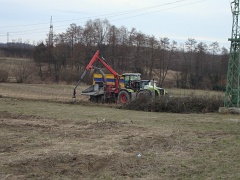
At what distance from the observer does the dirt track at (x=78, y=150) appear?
21.5 ft

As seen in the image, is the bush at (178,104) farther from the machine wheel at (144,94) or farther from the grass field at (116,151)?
the grass field at (116,151)

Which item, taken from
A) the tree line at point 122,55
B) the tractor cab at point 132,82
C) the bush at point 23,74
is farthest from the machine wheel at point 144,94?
the tree line at point 122,55

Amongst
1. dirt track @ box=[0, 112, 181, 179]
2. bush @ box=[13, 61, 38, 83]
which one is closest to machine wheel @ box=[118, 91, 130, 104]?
dirt track @ box=[0, 112, 181, 179]

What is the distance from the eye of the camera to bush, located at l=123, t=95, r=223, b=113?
844 inches

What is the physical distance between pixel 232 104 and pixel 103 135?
41.6 feet

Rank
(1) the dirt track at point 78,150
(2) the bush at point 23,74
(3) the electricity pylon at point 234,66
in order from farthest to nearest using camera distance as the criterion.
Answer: (2) the bush at point 23,74
(3) the electricity pylon at point 234,66
(1) the dirt track at point 78,150

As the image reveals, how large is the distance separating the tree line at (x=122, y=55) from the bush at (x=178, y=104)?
46263 mm

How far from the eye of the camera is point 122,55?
242ft

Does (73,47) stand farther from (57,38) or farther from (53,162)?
(53,162)

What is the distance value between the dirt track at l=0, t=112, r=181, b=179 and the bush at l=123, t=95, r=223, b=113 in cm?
868

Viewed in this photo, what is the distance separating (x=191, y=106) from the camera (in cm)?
2169

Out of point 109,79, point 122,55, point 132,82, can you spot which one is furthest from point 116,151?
point 122,55

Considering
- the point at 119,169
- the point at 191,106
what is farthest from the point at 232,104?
the point at 119,169

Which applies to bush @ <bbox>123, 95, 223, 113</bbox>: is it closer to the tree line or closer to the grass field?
the grass field
